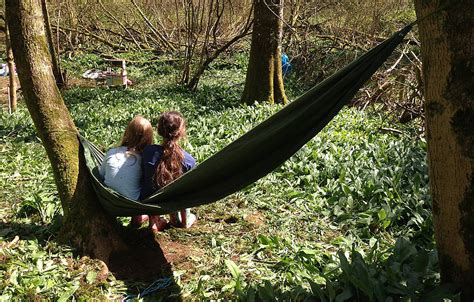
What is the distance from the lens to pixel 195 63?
13250mm

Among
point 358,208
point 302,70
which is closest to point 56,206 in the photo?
point 358,208

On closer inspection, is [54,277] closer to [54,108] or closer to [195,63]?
[54,108]

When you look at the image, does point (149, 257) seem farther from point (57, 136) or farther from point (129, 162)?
point (57, 136)

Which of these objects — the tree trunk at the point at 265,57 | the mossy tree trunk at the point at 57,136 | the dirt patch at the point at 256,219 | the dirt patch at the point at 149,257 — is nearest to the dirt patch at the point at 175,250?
the dirt patch at the point at 149,257

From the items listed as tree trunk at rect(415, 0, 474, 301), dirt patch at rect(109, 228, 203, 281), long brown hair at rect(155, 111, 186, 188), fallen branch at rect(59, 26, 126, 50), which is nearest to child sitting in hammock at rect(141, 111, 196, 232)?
long brown hair at rect(155, 111, 186, 188)

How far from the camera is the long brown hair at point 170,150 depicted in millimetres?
3400

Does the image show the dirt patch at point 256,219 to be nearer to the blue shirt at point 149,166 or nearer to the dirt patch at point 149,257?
the dirt patch at point 149,257

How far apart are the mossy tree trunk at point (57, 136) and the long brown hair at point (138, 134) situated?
1.35 ft

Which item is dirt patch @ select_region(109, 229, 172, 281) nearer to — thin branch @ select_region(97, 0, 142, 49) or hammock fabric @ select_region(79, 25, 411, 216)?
hammock fabric @ select_region(79, 25, 411, 216)

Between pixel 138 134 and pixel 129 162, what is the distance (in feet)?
0.71

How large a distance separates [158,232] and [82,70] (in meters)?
12.8

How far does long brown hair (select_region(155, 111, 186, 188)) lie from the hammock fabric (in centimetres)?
36

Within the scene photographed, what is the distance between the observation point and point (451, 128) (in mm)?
2148

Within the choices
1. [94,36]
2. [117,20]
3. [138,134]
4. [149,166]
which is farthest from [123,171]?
[117,20]
